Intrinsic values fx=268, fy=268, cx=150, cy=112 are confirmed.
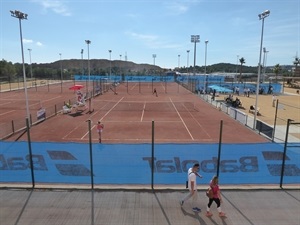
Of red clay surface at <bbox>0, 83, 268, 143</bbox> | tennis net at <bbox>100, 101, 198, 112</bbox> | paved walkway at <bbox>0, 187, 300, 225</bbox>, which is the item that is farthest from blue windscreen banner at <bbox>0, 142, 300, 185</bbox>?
tennis net at <bbox>100, 101, 198, 112</bbox>

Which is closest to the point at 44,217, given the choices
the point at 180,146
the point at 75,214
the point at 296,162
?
the point at 75,214

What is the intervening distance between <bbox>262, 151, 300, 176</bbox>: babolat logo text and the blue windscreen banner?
0.15 ft

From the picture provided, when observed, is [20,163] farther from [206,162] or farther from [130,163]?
[206,162]

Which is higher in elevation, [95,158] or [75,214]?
[95,158]

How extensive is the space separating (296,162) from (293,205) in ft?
8.46

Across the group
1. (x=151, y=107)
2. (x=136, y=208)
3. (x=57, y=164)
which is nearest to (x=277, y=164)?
(x=136, y=208)

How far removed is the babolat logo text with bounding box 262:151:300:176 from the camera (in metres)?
11.1

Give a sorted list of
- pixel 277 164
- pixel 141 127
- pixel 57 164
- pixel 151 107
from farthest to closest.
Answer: pixel 151 107
pixel 141 127
pixel 277 164
pixel 57 164

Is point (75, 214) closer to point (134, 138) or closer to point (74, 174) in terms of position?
point (74, 174)

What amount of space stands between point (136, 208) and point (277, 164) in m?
6.26

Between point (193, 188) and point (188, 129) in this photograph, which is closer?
point (193, 188)

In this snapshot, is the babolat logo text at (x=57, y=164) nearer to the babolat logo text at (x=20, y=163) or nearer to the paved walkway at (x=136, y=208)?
the babolat logo text at (x=20, y=163)

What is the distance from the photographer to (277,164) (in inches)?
438

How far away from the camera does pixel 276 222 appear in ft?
27.0
